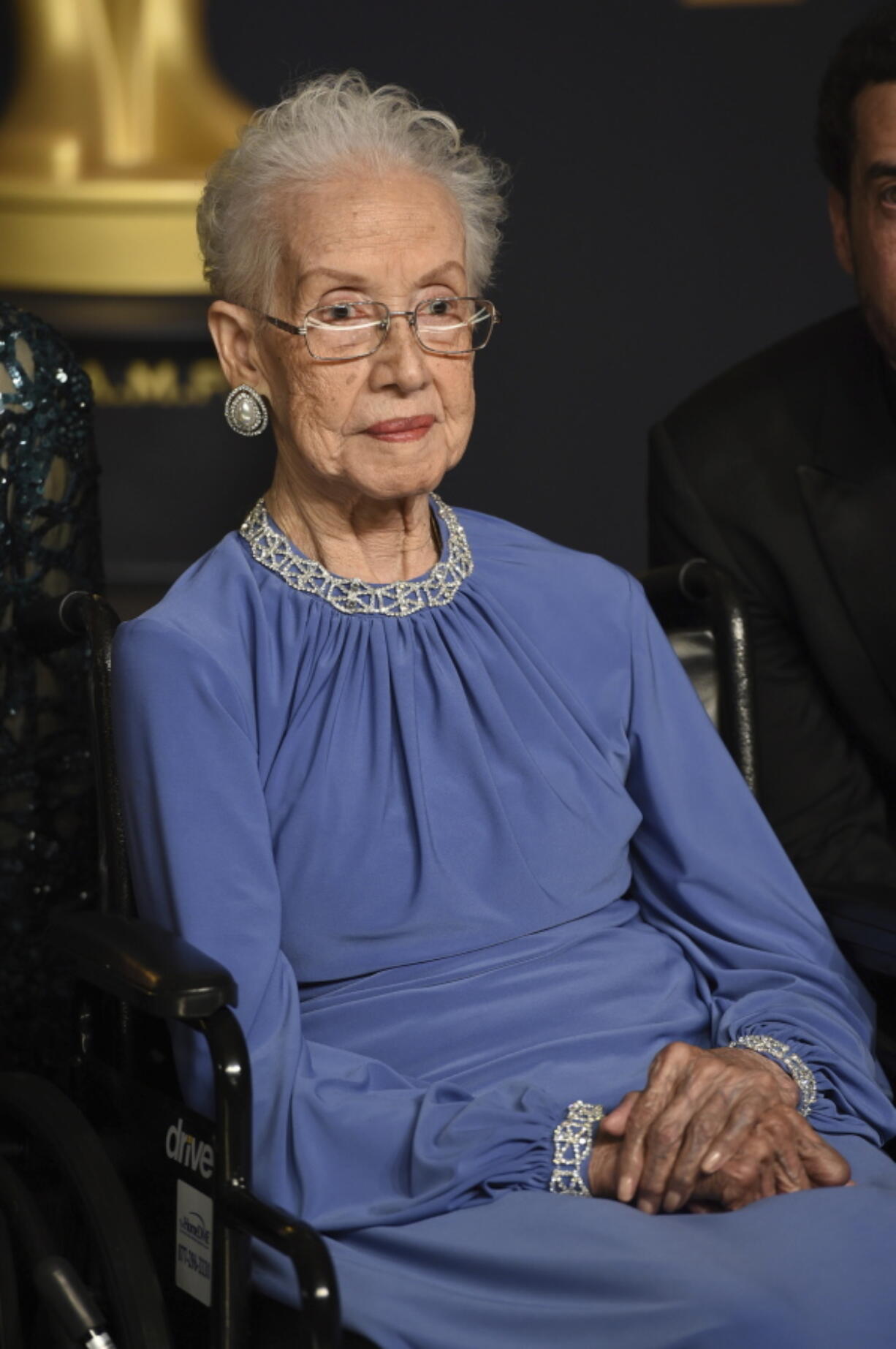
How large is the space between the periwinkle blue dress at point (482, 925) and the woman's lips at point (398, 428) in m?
0.15

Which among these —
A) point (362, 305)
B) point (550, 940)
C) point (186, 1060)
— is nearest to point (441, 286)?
point (362, 305)

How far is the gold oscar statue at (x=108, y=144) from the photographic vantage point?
3451 mm

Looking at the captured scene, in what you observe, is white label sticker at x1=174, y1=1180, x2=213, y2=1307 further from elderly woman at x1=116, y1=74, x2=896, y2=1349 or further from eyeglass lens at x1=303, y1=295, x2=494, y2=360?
eyeglass lens at x1=303, y1=295, x2=494, y2=360

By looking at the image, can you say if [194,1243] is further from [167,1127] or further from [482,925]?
[482,925]

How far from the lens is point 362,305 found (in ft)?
5.87

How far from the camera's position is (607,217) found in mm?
3629

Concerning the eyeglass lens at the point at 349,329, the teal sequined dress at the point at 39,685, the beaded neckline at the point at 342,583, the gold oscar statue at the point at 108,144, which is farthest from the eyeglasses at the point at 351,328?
the gold oscar statue at the point at 108,144

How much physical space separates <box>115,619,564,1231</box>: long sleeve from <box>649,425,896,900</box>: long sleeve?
2.76 feet

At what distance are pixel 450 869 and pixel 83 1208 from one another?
45 centimetres

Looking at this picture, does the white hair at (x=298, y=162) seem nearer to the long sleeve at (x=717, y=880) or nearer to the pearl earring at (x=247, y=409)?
the pearl earring at (x=247, y=409)

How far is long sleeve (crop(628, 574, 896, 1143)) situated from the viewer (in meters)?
1.82

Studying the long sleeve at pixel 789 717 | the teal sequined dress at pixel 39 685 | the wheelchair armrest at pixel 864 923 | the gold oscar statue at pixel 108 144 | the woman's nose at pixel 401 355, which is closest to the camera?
the woman's nose at pixel 401 355

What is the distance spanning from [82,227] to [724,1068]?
2.42m

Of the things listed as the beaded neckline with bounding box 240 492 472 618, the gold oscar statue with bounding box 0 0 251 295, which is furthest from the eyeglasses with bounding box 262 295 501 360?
the gold oscar statue with bounding box 0 0 251 295
